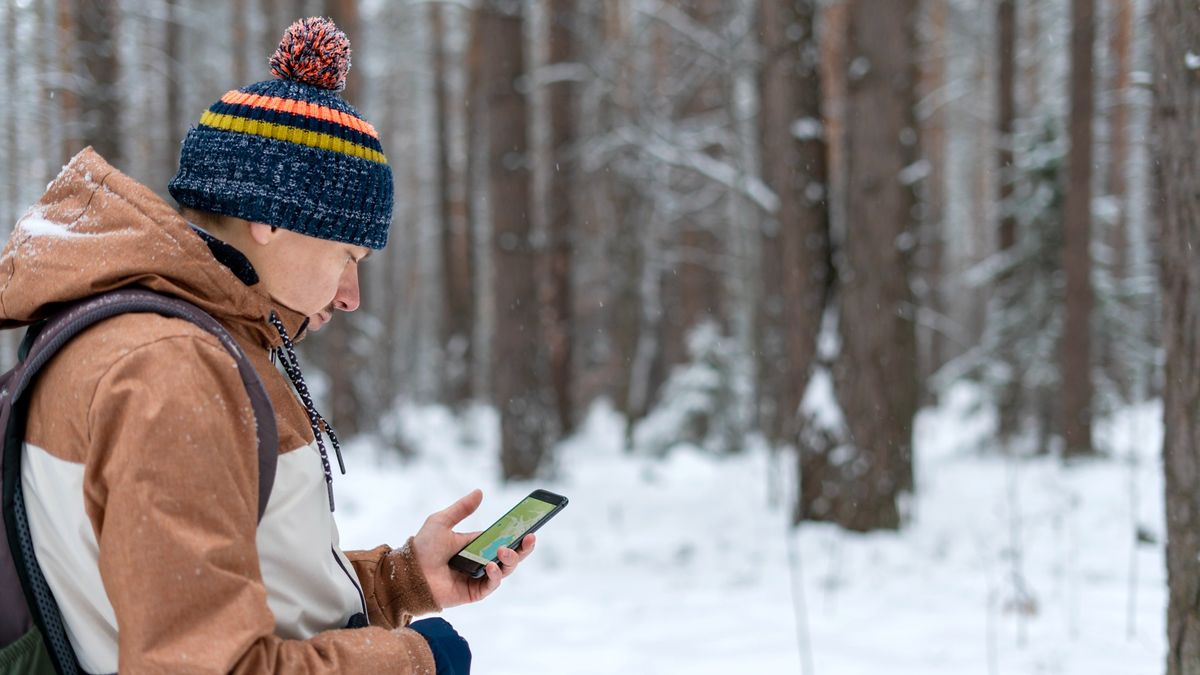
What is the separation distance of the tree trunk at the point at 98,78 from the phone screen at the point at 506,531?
7.87 meters

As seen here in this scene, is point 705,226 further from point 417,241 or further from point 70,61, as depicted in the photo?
point 417,241

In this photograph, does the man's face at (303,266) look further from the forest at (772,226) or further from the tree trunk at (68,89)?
the tree trunk at (68,89)

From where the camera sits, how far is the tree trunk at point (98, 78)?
28.7ft

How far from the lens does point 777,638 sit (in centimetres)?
523

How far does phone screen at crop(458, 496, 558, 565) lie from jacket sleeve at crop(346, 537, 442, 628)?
0.39ft

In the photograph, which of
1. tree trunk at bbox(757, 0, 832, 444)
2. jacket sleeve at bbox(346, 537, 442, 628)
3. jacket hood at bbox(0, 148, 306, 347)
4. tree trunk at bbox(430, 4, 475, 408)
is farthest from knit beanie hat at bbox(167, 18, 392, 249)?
tree trunk at bbox(430, 4, 475, 408)

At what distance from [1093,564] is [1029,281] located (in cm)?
898

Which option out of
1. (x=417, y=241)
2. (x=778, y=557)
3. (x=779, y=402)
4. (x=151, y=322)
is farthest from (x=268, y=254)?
(x=417, y=241)

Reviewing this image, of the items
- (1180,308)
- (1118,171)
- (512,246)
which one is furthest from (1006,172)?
(1180,308)

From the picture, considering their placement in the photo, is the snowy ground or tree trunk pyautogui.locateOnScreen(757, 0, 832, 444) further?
tree trunk pyautogui.locateOnScreen(757, 0, 832, 444)

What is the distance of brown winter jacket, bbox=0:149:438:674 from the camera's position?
1346 millimetres

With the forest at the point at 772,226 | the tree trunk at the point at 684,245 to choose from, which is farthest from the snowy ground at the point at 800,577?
the tree trunk at the point at 684,245

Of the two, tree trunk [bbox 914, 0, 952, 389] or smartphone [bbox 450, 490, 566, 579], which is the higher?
tree trunk [bbox 914, 0, 952, 389]

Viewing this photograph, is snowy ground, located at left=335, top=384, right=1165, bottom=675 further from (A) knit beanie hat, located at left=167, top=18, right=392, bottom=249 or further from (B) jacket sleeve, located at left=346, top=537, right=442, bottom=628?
(A) knit beanie hat, located at left=167, top=18, right=392, bottom=249
